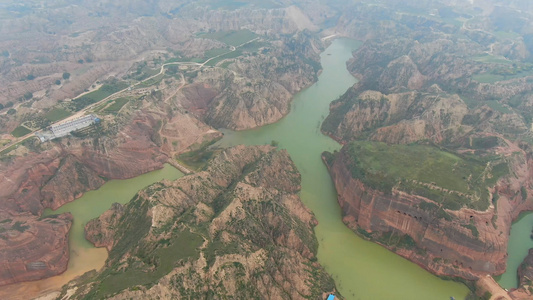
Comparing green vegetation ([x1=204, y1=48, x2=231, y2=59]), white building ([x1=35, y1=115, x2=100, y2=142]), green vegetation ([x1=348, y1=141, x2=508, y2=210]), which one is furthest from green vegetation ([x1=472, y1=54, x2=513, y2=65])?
white building ([x1=35, y1=115, x2=100, y2=142])

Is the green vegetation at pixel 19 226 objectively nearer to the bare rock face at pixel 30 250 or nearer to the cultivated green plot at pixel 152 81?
the bare rock face at pixel 30 250

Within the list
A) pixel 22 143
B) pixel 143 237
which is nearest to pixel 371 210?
pixel 143 237

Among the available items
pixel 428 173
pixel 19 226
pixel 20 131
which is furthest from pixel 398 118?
pixel 20 131

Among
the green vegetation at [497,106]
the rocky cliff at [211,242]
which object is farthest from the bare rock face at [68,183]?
the green vegetation at [497,106]

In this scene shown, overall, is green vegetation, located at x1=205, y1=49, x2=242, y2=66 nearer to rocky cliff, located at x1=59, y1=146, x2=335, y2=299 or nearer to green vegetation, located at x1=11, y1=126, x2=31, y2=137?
Result: green vegetation, located at x1=11, y1=126, x2=31, y2=137

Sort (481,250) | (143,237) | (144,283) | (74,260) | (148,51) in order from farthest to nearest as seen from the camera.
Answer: (148,51) → (74,260) → (481,250) → (143,237) → (144,283)

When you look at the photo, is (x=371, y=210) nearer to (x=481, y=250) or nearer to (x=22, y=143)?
(x=481, y=250)
